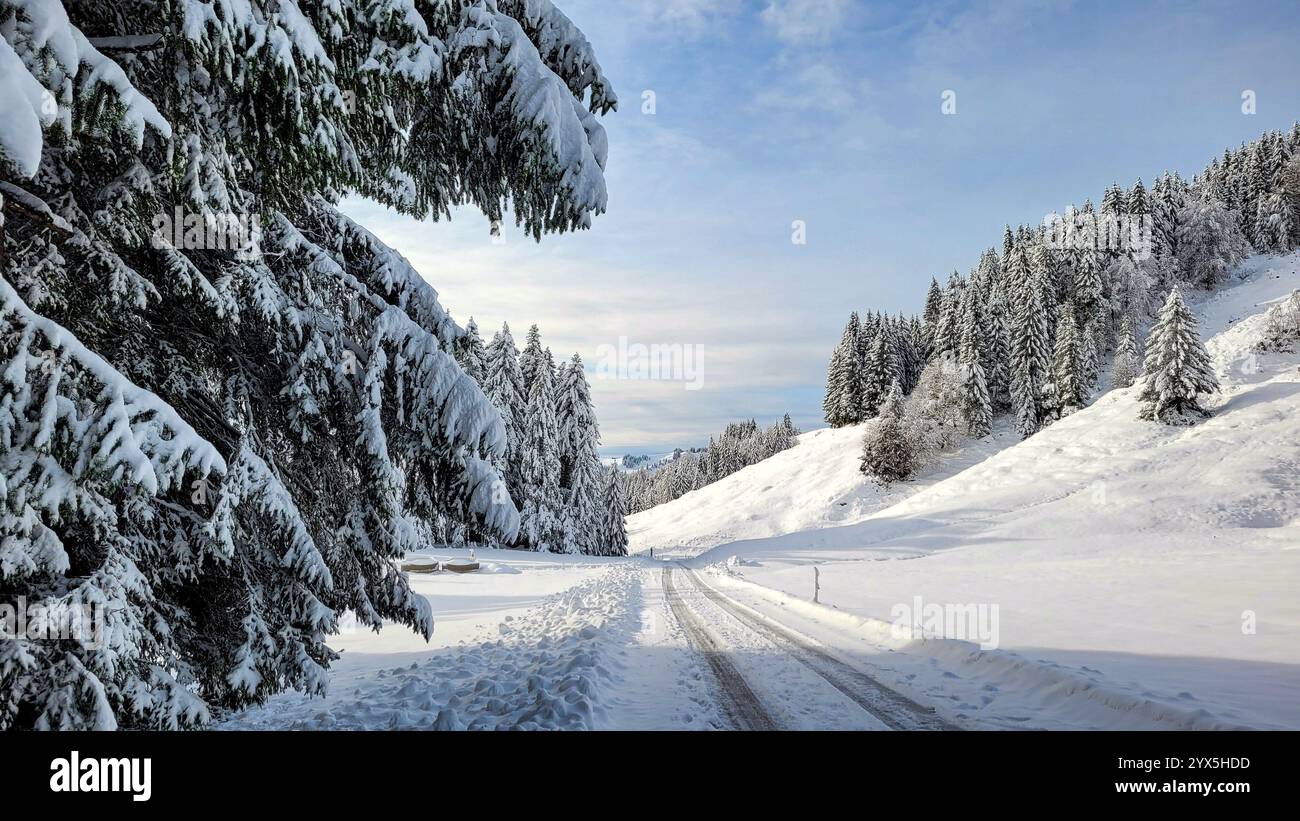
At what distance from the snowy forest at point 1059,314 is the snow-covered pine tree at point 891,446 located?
115 millimetres

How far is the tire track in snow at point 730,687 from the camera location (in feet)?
17.7

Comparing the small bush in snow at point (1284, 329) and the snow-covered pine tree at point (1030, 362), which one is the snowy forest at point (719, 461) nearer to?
the snow-covered pine tree at point (1030, 362)

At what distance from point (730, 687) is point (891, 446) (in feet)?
177

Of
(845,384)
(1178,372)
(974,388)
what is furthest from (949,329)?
(1178,372)

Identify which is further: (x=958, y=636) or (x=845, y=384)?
(x=845, y=384)

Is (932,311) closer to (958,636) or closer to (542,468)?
(542,468)

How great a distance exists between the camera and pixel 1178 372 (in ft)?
121

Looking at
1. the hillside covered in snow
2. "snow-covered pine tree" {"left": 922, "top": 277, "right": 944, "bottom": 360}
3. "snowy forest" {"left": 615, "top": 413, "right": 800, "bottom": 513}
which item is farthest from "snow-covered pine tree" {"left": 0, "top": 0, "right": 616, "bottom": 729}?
"snowy forest" {"left": 615, "top": 413, "right": 800, "bottom": 513}

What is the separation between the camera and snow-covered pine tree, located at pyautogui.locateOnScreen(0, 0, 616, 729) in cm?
258

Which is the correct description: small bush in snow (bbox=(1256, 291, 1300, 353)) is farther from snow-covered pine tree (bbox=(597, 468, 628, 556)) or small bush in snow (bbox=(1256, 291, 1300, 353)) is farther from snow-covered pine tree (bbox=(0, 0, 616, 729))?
snow-covered pine tree (bbox=(0, 0, 616, 729))

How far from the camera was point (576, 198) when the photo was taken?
414 cm

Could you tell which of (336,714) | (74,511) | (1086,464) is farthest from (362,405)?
(1086,464)

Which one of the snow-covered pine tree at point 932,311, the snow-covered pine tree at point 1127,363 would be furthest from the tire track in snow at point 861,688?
the snow-covered pine tree at point 932,311
